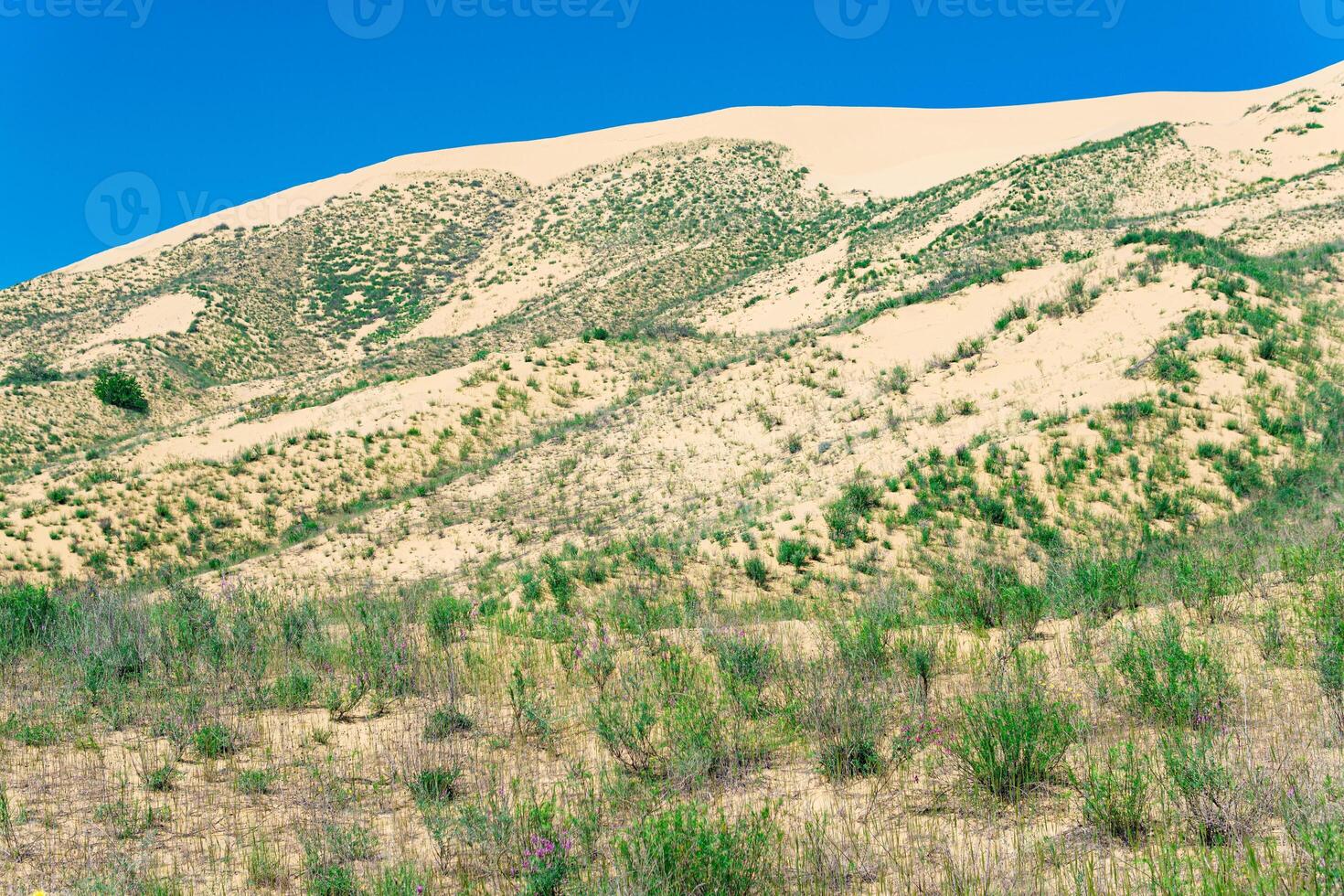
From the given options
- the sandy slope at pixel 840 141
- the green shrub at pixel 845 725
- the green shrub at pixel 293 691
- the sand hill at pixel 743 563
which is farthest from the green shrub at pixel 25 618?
the sandy slope at pixel 840 141

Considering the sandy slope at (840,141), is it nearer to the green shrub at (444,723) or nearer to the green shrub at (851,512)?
the green shrub at (851,512)

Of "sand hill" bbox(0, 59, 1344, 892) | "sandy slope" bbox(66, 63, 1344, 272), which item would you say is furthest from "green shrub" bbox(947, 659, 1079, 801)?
"sandy slope" bbox(66, 63, 1344, 272)

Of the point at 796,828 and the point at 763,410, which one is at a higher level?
the point at 763,410

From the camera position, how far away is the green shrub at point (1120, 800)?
3.47 meters

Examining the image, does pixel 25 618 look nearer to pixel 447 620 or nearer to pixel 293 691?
pixel 293 691

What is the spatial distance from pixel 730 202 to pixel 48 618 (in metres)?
51.8

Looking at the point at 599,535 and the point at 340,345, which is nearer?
the point at 599,535

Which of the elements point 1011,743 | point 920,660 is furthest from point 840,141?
point 1011,743

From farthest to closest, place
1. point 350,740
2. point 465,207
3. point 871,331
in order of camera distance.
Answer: point 465,207
point 871,331
point 350,740

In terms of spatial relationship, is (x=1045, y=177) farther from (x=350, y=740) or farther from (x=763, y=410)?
(x=350, y=740)

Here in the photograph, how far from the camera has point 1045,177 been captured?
39.0 m

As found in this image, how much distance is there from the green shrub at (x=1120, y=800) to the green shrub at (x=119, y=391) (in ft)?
136

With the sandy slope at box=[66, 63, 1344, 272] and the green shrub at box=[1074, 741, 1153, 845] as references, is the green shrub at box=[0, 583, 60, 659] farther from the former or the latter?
the sandy slope at box=[66, 63, 1344, 272]

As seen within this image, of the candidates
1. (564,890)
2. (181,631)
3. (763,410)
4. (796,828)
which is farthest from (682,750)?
(763,410)
